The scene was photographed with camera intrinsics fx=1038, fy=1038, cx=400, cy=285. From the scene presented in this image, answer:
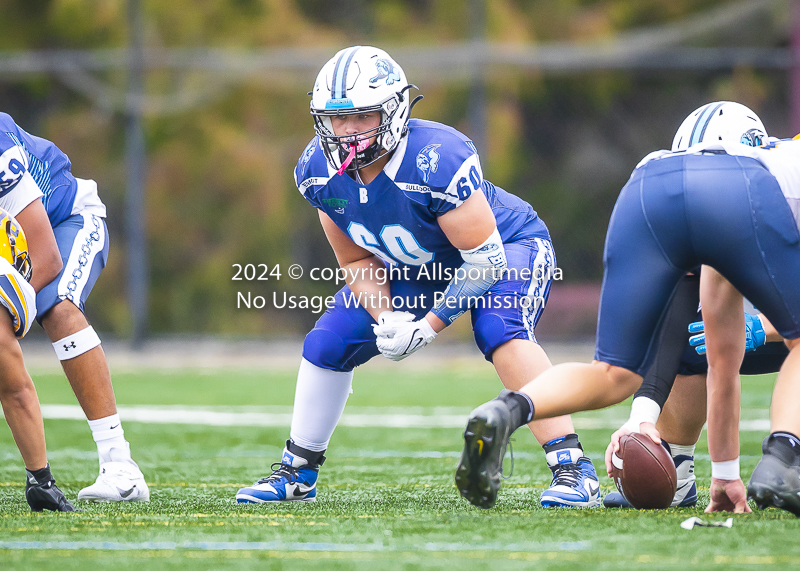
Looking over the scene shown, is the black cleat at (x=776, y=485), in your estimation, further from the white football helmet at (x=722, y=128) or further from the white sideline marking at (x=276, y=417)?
the white sideline marking at (x=276, y=417)

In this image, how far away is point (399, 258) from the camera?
3637mm

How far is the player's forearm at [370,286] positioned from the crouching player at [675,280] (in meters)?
0.93

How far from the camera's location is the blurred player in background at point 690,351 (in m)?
3.22

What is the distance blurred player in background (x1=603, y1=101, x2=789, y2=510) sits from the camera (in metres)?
3.22

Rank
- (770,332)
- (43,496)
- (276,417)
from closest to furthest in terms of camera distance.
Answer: (43,496) < (770,332) < (276,417)

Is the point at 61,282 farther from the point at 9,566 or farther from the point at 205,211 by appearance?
the point at 205,211

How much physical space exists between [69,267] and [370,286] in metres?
1.08

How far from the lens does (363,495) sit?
3.68 metres

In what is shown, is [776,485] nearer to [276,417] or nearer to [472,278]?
[472,278]

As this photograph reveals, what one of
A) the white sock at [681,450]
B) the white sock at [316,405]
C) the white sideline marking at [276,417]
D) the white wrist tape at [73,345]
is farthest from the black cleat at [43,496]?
the white sideline marking at [276,417]

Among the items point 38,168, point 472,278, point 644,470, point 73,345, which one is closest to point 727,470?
point 644,470

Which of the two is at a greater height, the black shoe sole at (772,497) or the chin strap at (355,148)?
the chin strap at (355,148)

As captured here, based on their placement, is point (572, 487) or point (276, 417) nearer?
point (572, 487)

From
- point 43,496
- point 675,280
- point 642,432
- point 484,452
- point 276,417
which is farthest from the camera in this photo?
point 276,417
